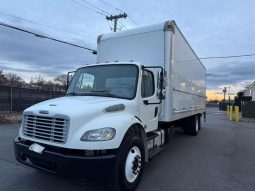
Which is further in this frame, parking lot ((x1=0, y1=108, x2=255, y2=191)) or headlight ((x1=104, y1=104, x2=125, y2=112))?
parking lot ((x1=0, y1=108, x2=255, y2=191))

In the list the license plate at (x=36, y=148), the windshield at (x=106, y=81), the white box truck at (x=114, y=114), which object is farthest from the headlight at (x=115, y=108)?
the license plate at (x=36, y=148)

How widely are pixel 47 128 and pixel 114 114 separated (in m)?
1.17

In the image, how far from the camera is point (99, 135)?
400cm

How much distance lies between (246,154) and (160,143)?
11.1 ft

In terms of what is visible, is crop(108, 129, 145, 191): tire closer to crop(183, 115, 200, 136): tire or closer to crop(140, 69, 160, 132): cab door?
crop(140, 69, 160, 132): cab door

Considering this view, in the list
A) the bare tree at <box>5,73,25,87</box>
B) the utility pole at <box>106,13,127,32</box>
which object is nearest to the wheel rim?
the utility pole at <box>106,13,127,32</box>

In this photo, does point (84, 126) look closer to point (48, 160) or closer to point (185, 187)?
point (48, 160)

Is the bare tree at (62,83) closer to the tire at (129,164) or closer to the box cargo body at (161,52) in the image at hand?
the box cargo body at (161,52)

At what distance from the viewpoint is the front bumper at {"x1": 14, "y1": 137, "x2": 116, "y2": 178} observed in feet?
12.5

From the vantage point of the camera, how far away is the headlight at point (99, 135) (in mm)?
3955

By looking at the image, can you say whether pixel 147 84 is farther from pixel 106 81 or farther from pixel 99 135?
pixel 99 135

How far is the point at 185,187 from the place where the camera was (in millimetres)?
4988

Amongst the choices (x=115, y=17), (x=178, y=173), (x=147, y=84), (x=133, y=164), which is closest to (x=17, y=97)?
(x=115, y=17)

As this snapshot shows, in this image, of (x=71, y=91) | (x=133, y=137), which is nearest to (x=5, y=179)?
(x=71, y=91)
